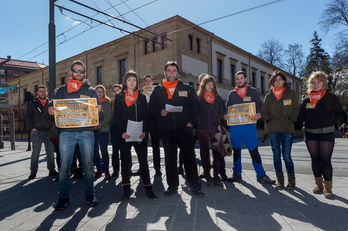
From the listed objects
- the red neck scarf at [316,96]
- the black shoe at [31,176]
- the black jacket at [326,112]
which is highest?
the red neck scarf at [316,96]

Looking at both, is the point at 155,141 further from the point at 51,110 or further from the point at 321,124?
the point at 321,124

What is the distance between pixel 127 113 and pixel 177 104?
0.79 metres

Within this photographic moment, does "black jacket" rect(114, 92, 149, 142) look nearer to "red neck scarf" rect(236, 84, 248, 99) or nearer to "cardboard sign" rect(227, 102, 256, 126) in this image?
"cardboard sign" rect(227, 102, 256, 126)

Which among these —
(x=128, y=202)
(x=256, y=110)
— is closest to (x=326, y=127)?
(x=256, y=110)

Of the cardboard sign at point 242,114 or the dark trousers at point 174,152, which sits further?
the cardboard sign at point 242,114

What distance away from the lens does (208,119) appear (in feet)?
15.8

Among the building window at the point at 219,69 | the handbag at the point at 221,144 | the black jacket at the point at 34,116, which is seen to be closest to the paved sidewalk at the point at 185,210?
the handbag at the point at 221,144

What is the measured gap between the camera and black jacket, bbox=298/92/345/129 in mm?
4156

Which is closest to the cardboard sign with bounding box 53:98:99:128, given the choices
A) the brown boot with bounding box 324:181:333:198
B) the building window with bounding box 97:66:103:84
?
the brown boot with bounding box 324:181:333:198

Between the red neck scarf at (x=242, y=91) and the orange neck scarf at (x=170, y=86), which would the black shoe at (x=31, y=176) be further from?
the red neck scarf at (x=242, y=91)

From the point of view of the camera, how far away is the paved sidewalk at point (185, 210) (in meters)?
2.93

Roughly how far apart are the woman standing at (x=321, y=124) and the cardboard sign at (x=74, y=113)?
337 centimetres

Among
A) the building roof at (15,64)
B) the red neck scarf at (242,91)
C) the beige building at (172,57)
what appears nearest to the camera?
the red neck scarf at (242,91)

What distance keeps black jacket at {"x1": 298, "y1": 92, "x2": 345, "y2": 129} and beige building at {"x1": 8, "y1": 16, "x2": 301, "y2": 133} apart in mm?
17535
